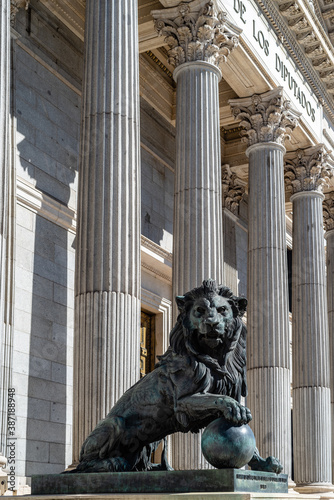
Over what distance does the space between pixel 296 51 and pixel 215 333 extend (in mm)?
22611

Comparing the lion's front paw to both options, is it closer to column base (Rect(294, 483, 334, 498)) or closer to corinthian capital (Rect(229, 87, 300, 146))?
corinthian capital (Rect(229, 87, 300, 146))

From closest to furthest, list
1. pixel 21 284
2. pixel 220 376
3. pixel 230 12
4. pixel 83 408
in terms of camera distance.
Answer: pixel 220 376, pixel 83 408, pixel 21 284, pixel 230 12

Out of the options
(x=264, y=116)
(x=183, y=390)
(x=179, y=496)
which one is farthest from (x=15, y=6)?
(x=179, y=496)

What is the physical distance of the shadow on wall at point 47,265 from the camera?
66.0ft

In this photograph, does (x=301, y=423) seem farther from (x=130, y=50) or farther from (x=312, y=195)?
(x=130, y=50)

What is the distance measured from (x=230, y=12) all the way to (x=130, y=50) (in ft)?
22.0

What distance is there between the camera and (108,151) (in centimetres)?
1609

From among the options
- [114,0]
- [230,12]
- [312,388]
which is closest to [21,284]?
[114,0]

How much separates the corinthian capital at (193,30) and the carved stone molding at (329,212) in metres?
13.9

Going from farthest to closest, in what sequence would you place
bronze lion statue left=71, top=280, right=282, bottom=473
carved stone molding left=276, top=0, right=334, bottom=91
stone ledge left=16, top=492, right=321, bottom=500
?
carved stone molding left=276, top=0, right=334, bottom=91, bronze lion statue left=71, top=280, right=282, bottom=473, stone ledge left=16, top=492, right=321, bottom=500

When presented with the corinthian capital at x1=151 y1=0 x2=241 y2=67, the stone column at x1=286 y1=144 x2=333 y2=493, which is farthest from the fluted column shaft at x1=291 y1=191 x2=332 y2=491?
the corinthian capital at x1=151 y1=0 x2=241 y2=67

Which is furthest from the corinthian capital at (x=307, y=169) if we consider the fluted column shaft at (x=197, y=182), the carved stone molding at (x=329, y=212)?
the fluted column shaft at (x=197, y=182)

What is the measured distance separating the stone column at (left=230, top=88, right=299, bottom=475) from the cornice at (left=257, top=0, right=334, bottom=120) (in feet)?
8.46

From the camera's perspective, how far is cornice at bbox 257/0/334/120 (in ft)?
84.9
